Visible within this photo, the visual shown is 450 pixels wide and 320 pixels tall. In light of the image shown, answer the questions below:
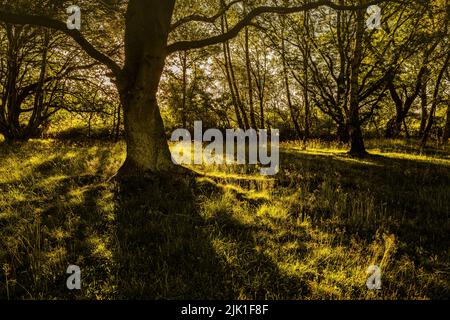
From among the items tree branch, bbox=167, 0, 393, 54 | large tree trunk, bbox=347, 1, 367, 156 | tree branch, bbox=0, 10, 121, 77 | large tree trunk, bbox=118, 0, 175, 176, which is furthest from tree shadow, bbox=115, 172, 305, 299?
large tree trunk, bbox=347, 1, 367, 156

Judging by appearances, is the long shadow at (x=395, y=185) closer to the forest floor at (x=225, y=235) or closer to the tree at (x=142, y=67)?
the forest floor at (x=225, y=235)

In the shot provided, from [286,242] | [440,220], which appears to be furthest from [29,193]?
[440,220]

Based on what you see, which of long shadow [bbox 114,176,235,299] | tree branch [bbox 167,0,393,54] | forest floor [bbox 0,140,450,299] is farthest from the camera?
tree branch [bbox 167,0,393,54]

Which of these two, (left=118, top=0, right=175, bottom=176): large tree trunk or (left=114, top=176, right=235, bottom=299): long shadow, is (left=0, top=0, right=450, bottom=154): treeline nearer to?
(left=118, top=0, right=175, bottom=176): large tree trunk

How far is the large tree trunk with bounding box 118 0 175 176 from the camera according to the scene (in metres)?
7.80

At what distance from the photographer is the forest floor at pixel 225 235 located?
4.00m

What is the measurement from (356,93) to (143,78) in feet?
27.3

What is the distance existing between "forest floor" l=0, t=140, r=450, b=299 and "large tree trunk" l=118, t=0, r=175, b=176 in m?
0.83

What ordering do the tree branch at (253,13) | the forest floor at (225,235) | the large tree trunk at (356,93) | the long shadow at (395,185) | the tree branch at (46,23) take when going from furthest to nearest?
the large tree trunk at (356,93) → the tree branch at (253,13) → the tree branch at (46,23) → the long shadow at (395,185) → the forest floor at (225,235)

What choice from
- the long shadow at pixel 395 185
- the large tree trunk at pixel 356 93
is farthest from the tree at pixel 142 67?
the large tree trunk at pixel 356 93

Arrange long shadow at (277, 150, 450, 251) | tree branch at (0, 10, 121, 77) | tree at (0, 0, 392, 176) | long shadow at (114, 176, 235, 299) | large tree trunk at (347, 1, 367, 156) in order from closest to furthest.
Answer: long shadow at (114, 176, 235, 299), long shadow at (277, 150, 450, 251), tree branch at (0, 10, 121, 77), tree at (0, 0, 392, 176), large tree trunk at (347, 1, 367, 156)

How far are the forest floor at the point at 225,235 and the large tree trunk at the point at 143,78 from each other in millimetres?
830

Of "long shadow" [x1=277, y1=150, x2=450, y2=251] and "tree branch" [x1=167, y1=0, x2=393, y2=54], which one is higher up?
"tree branch" [x1=167, y1=0, x2=393, y2=54]
